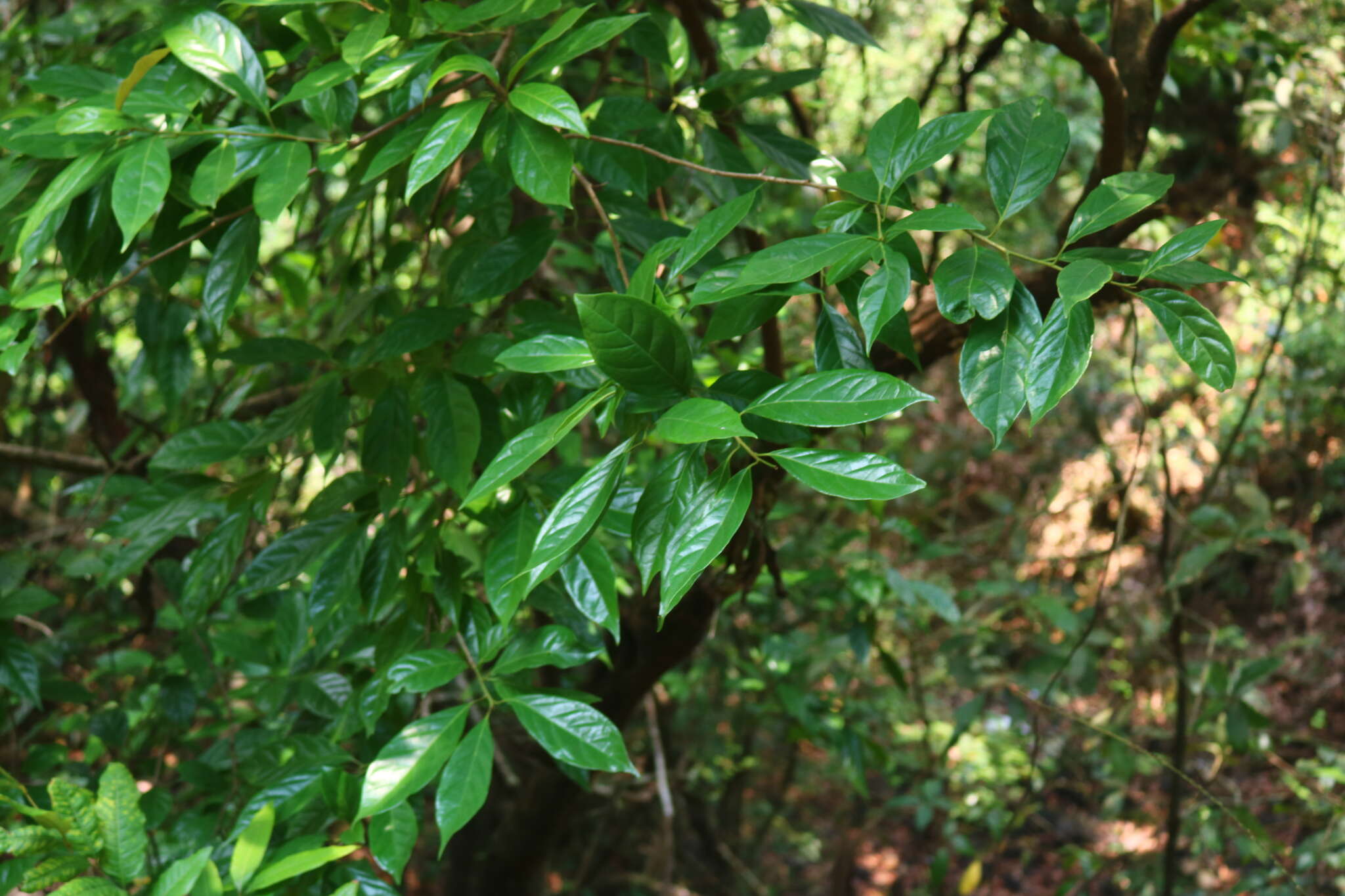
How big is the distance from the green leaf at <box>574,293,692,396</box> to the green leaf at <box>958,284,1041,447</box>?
19 cm

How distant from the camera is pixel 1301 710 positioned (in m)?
3.67

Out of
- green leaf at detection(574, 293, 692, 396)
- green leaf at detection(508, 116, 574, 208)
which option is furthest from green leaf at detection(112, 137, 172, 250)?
green leaf at detection(574, 293, 692, 396)

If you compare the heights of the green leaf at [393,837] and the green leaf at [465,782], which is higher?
the green leaf at [465,782]

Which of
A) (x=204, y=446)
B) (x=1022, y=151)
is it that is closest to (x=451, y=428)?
(x=204, y=446)

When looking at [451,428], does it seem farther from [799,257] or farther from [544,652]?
[799,257]

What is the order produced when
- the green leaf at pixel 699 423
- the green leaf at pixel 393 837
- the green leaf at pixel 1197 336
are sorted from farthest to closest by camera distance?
the green leaf at pixel 393 837, the green leaf at pixel 1197 336, the green leaf at pixel 699 423

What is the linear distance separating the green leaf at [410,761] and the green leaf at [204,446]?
15.7 inches

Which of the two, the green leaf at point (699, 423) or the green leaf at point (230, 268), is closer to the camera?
the green leaf at point (699, 423)

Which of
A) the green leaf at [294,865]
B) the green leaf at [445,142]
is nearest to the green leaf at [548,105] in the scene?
the green leaf at [445,142]

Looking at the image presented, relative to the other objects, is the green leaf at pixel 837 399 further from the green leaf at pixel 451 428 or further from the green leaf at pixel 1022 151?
the green leaf at pixel 451 428

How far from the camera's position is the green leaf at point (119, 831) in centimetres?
86

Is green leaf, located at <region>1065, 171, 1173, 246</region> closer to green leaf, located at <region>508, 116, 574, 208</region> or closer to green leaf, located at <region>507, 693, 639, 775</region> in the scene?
green leaf, located at <region>508, 116, 574, 208</region>

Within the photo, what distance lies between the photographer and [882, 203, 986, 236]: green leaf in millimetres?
627

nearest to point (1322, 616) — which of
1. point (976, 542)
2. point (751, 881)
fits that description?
point (976, 542)
